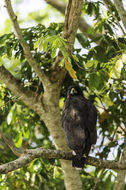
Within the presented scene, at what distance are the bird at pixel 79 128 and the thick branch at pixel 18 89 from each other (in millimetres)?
502

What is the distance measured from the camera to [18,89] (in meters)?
4.50

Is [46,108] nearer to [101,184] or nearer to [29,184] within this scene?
[29,184]

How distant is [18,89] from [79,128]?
3.38 ft

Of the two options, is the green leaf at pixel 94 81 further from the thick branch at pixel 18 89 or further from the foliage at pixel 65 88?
the thick branch at pixel 18 89

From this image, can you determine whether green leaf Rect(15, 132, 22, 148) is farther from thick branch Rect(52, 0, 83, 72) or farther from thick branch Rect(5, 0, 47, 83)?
thick branch Rect(52, 0, 83, 72)

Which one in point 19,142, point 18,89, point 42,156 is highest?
point 18,89

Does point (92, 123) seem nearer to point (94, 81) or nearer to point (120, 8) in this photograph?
point (94, 81)

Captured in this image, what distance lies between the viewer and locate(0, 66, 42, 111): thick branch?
4.43 m

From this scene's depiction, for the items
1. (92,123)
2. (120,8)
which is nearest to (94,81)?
(92,123)

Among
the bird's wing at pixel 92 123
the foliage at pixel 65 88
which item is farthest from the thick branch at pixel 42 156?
the foliage at pixel 65 88

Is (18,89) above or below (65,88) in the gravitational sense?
above

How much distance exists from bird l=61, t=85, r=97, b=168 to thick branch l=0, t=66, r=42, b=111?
0.50 meters

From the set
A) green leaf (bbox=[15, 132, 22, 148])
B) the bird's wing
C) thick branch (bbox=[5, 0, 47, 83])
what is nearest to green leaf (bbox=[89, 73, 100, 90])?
the bird's wing

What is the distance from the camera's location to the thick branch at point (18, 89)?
4430 mm
